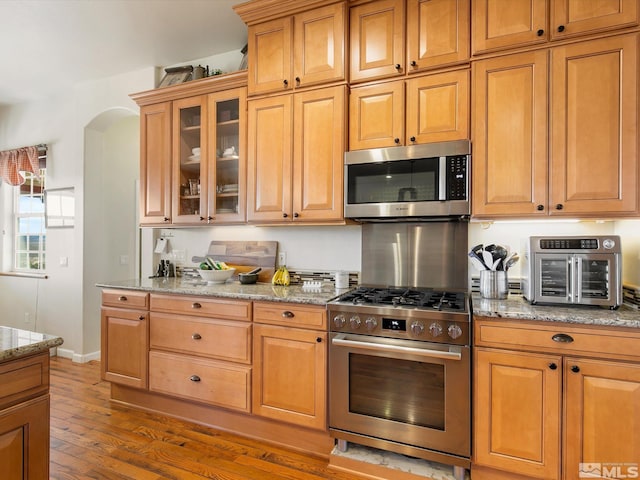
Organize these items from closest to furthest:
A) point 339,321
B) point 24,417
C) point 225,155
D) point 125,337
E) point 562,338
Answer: point 24,417 < point 562,338 < point 339,321 < point 125,337 < point 225,155

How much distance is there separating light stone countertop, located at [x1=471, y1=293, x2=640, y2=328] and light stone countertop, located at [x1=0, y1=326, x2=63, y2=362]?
186cm

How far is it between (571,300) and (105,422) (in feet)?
10.3

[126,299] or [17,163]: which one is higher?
[17,163]

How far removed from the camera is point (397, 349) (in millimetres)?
1953

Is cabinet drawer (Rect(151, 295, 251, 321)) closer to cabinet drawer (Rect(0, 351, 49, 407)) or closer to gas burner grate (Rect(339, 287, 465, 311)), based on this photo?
gas burner grate (Rect(339, 287, 465, 311))

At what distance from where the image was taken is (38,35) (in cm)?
298

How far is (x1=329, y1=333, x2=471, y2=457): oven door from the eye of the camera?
1.87 meters

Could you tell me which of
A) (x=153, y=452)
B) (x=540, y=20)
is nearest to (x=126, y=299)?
(x=153, y=452)

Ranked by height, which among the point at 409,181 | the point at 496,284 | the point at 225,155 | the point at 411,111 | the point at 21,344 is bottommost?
the point at 21,344

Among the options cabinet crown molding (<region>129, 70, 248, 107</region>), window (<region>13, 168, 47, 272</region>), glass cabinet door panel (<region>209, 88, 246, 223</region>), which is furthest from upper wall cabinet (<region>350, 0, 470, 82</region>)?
window (<region>13, 168, 47, 272</region>)

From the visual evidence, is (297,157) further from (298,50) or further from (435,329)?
(435,329)

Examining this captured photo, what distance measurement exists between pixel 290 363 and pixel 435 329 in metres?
0.92

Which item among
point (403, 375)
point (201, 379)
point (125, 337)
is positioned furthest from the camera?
point (125, 337)

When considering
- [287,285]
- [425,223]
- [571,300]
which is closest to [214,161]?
[287,285]
